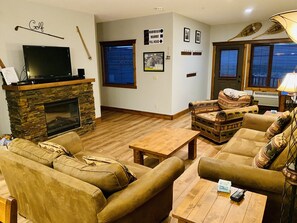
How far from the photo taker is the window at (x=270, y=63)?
21.1 feet

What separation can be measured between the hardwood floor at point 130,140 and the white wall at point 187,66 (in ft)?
1.97

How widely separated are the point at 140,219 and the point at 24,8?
13.1 feet

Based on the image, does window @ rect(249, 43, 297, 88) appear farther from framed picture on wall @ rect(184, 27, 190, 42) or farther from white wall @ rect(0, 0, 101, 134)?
white wall @ rect(0, 0, 101, 134)

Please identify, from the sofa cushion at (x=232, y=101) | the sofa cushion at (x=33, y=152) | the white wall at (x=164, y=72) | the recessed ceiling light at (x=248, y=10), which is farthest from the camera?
the white wall at (x=164, y=72)

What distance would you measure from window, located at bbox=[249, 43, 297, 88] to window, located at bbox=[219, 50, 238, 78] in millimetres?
481

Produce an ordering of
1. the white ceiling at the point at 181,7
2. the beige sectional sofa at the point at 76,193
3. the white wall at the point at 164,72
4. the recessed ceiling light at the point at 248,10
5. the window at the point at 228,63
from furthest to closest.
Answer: the window at the point at 228,63 → the white wall at the point at 164,72 → the recessed ceiling light at the point at 248,10 → the white ceiling at the point at 181,7 → the beige sectional sofa at the point at 76,193

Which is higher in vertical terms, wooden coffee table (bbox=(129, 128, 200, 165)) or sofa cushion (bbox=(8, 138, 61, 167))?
sofa cushion (bbox=(8, 138, 61, 167))

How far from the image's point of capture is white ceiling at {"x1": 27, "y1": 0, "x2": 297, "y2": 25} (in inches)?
169

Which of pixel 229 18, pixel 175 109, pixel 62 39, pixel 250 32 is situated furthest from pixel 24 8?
pixel 250 32

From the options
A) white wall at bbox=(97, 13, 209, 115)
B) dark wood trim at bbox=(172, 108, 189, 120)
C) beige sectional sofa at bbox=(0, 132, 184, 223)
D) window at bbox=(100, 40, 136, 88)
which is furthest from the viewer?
window at bbox=(100, 40, 136, 88)

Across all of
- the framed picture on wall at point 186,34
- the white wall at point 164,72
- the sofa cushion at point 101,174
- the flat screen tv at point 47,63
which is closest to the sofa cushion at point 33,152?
the sofa cushion at point 101,174

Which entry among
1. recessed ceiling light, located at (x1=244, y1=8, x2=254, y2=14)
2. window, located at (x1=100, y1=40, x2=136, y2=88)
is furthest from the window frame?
window, located at (x1=100, y1=40, x2=136, y2=88)

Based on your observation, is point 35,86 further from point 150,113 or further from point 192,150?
→ point 150,113

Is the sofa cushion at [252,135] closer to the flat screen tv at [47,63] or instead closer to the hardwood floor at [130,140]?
the hardwood floor at [130,140]
